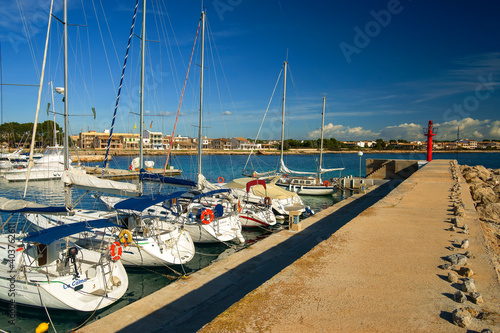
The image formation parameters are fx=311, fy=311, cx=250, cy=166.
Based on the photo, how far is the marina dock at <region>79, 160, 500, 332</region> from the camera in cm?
459

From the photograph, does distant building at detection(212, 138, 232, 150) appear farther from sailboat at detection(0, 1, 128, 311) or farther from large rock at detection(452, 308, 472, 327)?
large rock at detection(452, 308, 472, 327)

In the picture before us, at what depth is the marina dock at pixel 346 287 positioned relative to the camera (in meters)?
4.59

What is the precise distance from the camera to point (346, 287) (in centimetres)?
571

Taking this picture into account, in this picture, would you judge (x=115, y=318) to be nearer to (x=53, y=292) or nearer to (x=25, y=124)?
(x=53, y=292)

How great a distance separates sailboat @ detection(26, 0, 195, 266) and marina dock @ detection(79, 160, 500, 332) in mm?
2644

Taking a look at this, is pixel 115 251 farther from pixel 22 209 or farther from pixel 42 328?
pixel 22 209

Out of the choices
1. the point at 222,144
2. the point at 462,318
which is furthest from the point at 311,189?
the point at 222,144

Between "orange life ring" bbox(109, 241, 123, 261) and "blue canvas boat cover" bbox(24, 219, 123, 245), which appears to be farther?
"orange life ring" bbox(109, 241, 123, 261)

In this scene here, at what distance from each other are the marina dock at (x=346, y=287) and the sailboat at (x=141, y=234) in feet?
8.67

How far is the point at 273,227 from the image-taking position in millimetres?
20375

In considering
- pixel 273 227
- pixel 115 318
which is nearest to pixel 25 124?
pixel 273 227

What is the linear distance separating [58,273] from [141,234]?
371cm

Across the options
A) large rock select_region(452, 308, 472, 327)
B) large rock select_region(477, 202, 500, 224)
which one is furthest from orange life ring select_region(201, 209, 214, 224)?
large rock select_region(477, 202, 500, 224)

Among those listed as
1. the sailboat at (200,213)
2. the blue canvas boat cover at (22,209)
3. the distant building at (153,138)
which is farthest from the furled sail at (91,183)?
the distant building at (153,138)
